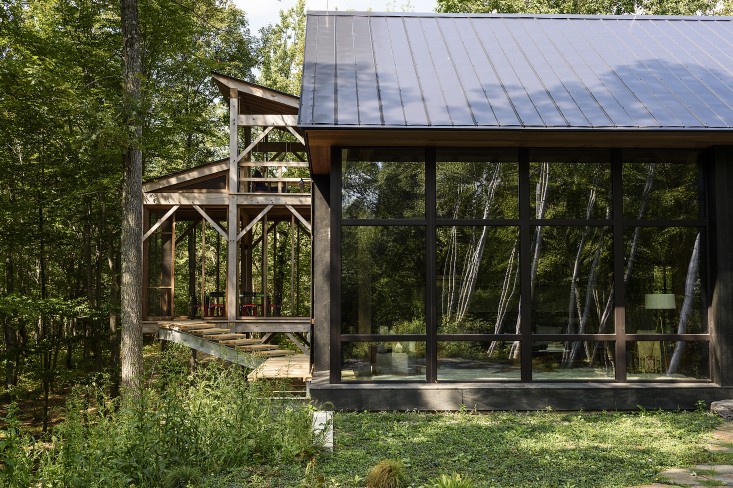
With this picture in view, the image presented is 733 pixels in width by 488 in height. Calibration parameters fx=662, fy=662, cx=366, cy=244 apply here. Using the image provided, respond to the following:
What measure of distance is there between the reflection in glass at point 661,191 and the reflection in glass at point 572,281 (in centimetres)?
51

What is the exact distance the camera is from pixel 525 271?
27.0 feet

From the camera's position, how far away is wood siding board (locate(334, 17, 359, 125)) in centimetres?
784

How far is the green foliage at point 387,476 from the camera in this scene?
187 inches

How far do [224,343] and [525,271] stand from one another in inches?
266

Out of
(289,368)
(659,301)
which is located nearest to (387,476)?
(659,301)

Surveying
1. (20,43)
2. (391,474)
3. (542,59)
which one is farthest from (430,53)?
(20,43)

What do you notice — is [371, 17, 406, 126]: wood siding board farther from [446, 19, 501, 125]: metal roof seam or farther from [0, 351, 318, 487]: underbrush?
[0, 351, 318, 487]: underbrush

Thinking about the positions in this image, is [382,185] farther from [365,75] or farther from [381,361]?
[381,361]

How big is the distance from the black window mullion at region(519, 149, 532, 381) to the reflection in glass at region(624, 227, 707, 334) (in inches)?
49.3

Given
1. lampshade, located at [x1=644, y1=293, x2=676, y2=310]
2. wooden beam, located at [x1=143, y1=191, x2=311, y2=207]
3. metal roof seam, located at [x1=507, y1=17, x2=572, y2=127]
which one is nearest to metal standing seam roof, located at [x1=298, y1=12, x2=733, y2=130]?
metal roof seam, located at [x1=507, y1=17, x2=572, y2=127]

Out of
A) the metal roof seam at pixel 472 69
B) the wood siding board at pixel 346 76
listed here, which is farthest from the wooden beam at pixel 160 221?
the metal roof seam at pixel 472 69

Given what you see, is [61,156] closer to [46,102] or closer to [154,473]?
[46,102]

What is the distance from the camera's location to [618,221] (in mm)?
8328

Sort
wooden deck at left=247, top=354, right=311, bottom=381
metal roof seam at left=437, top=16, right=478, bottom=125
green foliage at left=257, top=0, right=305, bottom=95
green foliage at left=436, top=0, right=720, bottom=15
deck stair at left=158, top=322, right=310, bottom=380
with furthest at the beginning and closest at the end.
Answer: green foliage at left=257, top=0, right=305, bottom=95, green foliage at left=436, top=0, right=720, bottom=15, deck stair at left=158, top=322, right=310, bottom=380, wooden deck at left=247, top=354, right=311, bottom=381, metal roof seam at left=437, top=16, right=478, bottom=125
